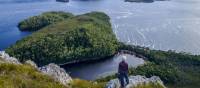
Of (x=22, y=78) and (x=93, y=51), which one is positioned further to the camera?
(x=93, y=51)

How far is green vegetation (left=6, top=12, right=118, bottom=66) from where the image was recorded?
120000 millimetres

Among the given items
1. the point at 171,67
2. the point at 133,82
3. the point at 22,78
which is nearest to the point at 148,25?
the point at 171,67

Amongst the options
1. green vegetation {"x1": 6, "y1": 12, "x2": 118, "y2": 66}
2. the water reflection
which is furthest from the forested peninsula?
the water reflection

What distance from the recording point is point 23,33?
15350 cm

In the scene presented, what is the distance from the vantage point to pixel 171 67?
107 m

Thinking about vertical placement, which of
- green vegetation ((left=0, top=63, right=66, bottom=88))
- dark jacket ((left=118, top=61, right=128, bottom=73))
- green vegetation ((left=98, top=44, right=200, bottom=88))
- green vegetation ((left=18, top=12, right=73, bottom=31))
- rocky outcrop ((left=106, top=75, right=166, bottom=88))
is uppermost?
dark jacket ((left=118, top=61, right=128, bottom=73))

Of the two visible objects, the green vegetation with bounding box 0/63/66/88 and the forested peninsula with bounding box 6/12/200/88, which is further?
the forested peninsula with bounding box 6/12/200/88

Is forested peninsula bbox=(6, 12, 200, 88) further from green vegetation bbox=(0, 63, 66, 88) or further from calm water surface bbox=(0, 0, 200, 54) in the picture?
green vegetation bbox=(0, 63, 66, 88)

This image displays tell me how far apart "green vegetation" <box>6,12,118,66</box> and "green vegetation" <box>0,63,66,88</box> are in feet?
285

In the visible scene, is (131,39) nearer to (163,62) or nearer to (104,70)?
(163,62)

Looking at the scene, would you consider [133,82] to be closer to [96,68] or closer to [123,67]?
[123,67]

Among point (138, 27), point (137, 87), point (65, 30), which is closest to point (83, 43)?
point (65, 30)

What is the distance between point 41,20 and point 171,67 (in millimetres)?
85356

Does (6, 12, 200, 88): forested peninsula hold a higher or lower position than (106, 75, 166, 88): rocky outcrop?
lower
